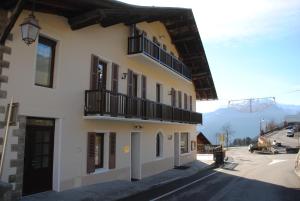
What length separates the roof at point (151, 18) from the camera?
13.6 m

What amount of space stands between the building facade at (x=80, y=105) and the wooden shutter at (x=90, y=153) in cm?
4

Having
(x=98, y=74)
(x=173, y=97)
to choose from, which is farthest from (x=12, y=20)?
(x=173, y=97)

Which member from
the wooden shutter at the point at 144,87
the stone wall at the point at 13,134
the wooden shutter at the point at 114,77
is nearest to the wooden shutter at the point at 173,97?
the wooden shutter at the point at 144,87

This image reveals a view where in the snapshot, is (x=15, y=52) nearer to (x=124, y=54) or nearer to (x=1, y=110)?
(x=1, y=110)

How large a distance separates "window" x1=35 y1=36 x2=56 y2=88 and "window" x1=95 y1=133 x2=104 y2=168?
424 cm

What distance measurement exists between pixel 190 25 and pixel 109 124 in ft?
35.6

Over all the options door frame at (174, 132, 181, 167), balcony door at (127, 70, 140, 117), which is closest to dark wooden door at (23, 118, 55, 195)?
balcony door at (127, 70, 140, 117)

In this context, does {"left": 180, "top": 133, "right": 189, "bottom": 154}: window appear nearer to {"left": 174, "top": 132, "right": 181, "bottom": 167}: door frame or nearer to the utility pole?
{"left": 174, "top": 132, "right": 181, "bottom": 167}: door frame

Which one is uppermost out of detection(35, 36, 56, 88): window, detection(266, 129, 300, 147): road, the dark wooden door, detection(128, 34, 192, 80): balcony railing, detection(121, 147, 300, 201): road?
detection(128, 34, 192, 80): balcony railing

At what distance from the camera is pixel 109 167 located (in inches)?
701

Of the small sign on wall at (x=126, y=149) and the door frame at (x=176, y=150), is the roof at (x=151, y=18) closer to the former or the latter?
the door frame at (x=176, y=150)

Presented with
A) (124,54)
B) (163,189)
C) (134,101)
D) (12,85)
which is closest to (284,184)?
(163,189)

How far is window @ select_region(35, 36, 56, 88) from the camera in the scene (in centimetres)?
1359

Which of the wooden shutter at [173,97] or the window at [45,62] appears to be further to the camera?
the wooden shutter at [173,97]
